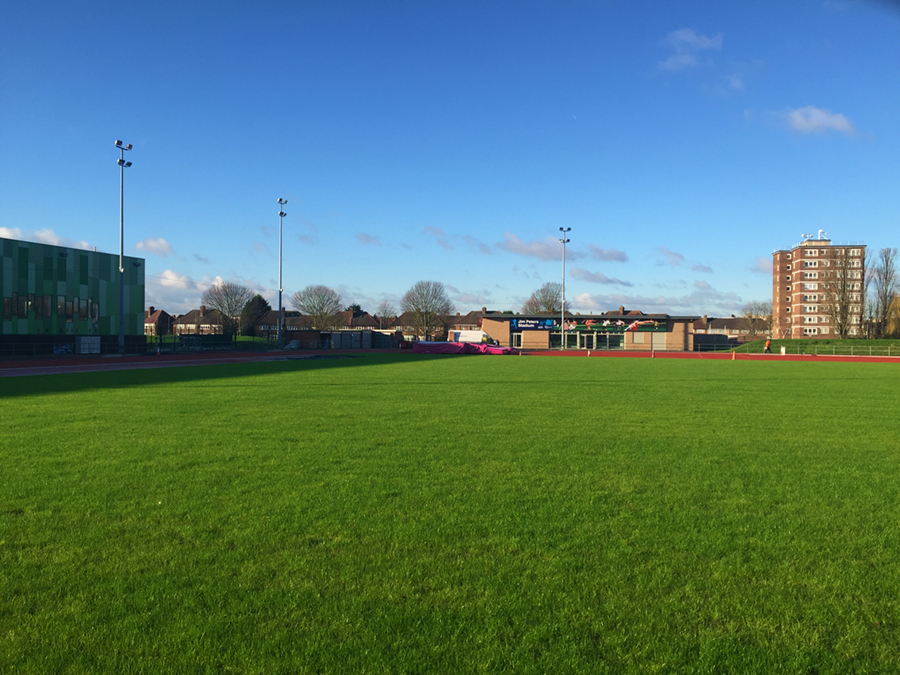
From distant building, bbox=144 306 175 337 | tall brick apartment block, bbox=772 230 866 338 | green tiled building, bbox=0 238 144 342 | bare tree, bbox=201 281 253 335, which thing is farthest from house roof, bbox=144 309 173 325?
tall brick apartment block, bbox=772 230 866 338

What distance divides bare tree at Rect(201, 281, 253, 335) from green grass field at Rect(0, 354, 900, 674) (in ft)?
315

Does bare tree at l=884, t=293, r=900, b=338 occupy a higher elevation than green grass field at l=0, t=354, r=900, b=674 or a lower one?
higher

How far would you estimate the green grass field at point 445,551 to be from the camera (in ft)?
11.5

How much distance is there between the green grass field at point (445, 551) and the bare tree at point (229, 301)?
9605 centimetres

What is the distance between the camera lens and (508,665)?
11.1 feet

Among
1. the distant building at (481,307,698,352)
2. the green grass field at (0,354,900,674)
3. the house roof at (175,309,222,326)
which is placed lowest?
the green grass field at (0,354,900,674)

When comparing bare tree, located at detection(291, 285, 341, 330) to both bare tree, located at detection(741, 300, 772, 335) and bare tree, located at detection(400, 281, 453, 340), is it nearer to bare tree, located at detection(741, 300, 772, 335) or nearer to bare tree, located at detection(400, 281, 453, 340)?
bare tree, located at detection(400, 281, 453, 340)

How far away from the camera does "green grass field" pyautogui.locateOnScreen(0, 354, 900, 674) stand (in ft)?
11.5

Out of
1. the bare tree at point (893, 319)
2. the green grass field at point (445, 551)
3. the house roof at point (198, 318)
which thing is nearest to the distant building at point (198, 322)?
the house roof at point (198, 318)

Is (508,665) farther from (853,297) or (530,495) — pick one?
(853,297)

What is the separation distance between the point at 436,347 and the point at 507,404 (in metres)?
46.6

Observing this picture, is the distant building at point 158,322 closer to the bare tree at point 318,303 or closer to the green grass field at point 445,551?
the bare tree at point 318,303

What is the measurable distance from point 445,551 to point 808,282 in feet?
459

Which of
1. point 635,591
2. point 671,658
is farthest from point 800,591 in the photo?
point 671,658
